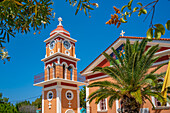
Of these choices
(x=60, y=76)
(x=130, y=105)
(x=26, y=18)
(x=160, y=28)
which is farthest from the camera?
(x=60, y=76)

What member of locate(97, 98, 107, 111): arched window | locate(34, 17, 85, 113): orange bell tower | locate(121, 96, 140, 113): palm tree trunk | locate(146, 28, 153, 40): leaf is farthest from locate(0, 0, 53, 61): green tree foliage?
locate(34, 17, 85, 113): orange bell tower

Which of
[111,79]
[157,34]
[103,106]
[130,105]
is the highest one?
[111,79]

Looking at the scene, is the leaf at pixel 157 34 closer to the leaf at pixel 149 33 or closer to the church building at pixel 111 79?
the leaf at pixel 149 33

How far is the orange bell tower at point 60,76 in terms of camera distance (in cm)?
2365

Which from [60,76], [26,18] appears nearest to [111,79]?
[60,76]

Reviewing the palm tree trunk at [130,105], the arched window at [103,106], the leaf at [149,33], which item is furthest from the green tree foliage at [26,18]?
the arched window at [103,106]

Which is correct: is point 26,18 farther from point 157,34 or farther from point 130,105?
point 130,105

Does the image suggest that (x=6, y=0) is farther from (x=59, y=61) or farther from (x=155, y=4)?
(x=59, y=61)

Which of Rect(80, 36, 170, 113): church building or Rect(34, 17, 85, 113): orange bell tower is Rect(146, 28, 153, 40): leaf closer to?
Rect(80, 36, 170, 113): church building

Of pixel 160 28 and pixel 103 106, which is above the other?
pixel 160 28

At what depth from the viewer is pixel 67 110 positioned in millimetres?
24000

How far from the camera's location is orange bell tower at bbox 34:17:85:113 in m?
23.6

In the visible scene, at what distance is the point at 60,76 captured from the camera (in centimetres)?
2400

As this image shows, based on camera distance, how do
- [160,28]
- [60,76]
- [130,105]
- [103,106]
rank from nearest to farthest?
[160,28] < [130,105] < [103,106] < [60,76]
